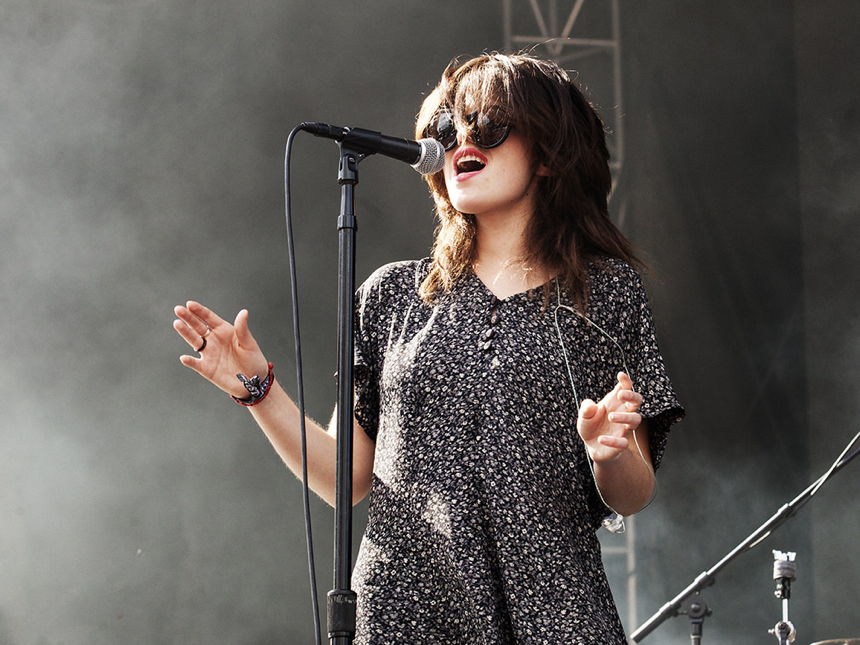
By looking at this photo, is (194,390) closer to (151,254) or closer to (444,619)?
(151,254)

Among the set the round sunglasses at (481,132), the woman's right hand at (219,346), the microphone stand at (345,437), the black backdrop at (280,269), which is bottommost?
the microphone stand at (345,437)

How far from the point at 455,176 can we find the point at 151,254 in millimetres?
2708

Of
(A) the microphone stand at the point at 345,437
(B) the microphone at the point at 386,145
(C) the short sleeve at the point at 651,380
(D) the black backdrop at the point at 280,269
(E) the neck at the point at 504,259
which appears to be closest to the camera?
(A) the microphone stand at the point at 345,437

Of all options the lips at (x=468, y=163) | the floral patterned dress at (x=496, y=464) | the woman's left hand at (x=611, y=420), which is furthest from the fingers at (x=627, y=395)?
the lips at (x=468, y=163)

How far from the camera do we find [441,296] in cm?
136

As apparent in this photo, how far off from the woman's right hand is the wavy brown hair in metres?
0.29

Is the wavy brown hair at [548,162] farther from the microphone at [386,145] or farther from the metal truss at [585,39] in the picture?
the metal truss at [585,39]

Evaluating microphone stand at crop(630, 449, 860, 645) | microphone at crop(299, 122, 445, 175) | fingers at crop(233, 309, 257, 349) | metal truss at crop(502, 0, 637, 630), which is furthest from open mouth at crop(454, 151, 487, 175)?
metal truss at crop(502, 0, 637, 630)

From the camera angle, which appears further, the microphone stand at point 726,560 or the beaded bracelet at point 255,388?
the microphone stand at point 726,560

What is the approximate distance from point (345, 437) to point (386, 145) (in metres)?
0.40

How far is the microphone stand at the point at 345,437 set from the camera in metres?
0.93

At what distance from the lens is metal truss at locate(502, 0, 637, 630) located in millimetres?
3809

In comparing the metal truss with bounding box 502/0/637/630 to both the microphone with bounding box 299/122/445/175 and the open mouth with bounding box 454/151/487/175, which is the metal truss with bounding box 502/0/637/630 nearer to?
the open mouth with bounding box 454/151/487/175

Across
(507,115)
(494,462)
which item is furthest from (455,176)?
(494,462)
